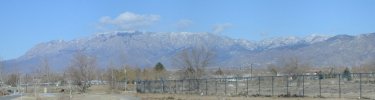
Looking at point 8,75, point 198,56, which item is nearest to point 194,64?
point 198,56

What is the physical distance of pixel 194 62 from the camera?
11319cm

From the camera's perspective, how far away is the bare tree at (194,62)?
110375mm

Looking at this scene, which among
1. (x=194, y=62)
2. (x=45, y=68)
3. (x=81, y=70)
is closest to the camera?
(x=45, y=68)

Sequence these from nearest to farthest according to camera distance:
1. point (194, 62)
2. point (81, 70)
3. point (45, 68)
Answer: point (45, 68)
point (194, 62)
point (81, 70)

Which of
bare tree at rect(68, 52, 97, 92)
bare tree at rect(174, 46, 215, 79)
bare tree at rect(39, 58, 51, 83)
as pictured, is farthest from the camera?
bare tree at rect(68, 52, 97, 92)

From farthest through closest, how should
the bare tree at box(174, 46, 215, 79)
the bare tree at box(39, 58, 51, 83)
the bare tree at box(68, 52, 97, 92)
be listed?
the bare tree at box(68, 52, 97, 92) → the bare tree at box(174, 46, 215, 79) → the bare tree at box(39, 58, 51, 83)

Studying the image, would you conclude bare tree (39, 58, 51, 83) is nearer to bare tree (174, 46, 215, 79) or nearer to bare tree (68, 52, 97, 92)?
bare tree (68, 52, 97, 92)

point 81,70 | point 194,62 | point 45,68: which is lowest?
point 81,70

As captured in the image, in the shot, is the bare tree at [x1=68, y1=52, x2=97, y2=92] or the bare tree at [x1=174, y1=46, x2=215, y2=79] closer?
the bare tree at [x1=174, y1=46, x2=215, y2=79]

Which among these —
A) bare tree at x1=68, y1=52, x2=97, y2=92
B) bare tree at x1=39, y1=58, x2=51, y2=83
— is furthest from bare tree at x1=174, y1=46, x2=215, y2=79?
bare tree at x1=39, y1=58, x2=51, y2=83

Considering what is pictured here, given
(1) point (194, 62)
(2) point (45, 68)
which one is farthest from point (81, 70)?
(2) point (45, 68)

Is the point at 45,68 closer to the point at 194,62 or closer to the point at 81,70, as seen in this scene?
the point at 81,70

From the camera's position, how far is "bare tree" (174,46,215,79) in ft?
362

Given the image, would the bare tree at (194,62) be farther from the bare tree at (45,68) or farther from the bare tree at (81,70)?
the bare tree at (45,68)
